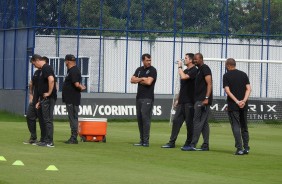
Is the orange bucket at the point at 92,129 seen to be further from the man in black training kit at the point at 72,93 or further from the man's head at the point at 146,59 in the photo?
the man's head at the point at 146,59

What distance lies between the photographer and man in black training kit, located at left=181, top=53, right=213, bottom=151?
76.8 ft

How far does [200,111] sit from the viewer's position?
927 inches

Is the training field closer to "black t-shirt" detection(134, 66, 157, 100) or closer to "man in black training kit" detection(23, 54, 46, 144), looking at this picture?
"man in black training kit" detection(23, 54, 46, 144)

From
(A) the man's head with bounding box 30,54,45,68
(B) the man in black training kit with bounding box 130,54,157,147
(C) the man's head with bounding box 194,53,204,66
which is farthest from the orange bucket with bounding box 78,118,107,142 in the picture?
(C) the man's head with bounding box 194,53,204,66

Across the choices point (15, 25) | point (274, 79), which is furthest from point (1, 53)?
point (274, 79)

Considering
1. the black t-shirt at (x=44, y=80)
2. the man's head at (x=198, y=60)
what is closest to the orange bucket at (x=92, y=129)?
the black t-shirt at (x=44, y=80)

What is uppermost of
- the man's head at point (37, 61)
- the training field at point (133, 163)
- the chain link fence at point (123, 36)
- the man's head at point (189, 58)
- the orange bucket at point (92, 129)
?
the chain link fence at point (123, 36)

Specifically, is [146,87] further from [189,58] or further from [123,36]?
[123,36]

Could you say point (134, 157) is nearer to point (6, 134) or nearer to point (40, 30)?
point (6, 134)

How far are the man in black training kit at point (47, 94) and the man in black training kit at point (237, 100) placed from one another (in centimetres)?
374

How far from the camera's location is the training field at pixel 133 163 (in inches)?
648

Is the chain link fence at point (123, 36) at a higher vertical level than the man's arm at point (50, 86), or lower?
higher

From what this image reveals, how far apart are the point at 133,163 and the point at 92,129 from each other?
6.40 meters

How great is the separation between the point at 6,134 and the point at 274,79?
25.1 m
